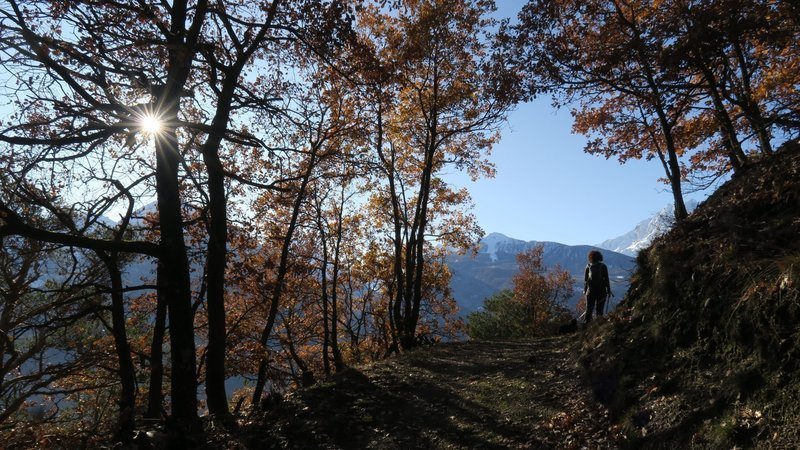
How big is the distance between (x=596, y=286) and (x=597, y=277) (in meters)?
0.25

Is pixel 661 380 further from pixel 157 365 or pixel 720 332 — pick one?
pixel 157 365

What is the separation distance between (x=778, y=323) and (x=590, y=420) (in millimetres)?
2578

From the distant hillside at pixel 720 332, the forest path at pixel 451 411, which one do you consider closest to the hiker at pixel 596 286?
the forest path at pixel 451 411

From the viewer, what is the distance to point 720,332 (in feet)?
16.2

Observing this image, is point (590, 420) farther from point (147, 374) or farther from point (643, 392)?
point (147, 374)

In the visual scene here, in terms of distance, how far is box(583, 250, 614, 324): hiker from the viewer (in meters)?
11.5

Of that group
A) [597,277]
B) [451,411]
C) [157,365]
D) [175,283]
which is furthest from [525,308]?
[175,283]

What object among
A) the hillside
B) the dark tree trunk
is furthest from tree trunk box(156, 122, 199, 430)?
the dark tree trunk

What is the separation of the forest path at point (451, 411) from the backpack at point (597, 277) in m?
1.93

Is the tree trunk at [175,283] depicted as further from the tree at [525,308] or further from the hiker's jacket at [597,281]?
the tree at [525,308]

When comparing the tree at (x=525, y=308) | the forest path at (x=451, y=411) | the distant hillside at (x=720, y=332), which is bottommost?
the tree at (x=525, y=308)

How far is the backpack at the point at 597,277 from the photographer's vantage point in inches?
454

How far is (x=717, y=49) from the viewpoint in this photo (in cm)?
722

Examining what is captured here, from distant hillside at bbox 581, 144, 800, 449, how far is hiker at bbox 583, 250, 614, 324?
3737mm
